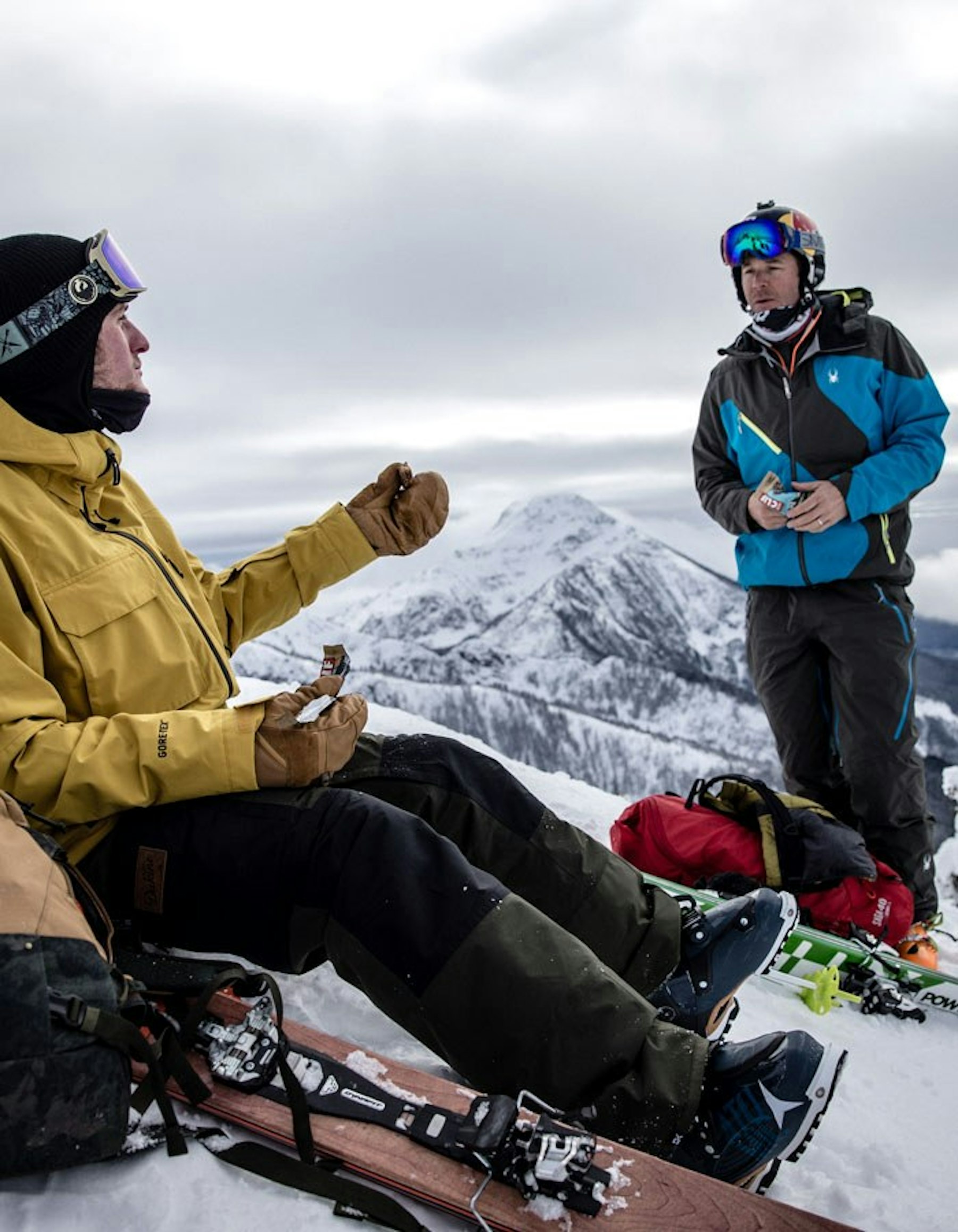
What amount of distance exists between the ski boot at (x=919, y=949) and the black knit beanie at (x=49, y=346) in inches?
158

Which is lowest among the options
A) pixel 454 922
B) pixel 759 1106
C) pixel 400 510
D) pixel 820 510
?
pixel 759 1106

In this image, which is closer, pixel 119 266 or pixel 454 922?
pixel 454 922

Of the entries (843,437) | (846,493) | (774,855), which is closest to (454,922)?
(774,855)

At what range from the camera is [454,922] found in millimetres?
2160

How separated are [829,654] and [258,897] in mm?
3486

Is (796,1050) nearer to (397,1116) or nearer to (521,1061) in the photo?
(521,1061)

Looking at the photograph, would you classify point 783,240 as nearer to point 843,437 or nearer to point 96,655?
point 843,437

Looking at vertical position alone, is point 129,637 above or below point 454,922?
above

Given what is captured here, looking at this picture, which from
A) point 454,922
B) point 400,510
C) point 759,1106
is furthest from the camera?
point 400,510

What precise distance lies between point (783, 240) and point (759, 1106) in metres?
3.93

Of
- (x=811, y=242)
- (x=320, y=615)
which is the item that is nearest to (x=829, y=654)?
(x=811, y=242)

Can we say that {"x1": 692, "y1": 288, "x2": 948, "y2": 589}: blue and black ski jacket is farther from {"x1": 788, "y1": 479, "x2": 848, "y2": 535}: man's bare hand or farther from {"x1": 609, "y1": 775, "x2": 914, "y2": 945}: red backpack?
{"x1": 609, "y1": 775, "x2": 914, "y2": 945}: red backpack

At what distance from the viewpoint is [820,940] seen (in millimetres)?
3895

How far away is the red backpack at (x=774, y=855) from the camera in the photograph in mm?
4266
